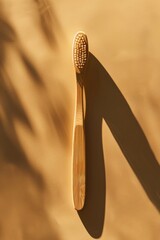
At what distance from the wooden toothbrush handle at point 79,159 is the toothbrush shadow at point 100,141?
23 millimetres

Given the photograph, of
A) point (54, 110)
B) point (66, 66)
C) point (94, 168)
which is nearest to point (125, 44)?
point (66, 66)

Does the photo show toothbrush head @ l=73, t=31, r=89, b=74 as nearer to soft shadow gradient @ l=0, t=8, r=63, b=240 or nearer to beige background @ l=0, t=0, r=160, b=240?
beige background @ l=0, t=0, r=160, b=240

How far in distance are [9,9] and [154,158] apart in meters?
0.70

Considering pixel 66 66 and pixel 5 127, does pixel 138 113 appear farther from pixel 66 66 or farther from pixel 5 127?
pixel 5 127

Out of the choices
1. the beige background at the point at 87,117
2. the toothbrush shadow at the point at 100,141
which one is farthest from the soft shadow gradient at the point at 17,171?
the toothbrush shadow at the point at 100,141

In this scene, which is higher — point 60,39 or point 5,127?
point 60,39

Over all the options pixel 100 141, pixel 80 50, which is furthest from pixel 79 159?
pixel 80 50

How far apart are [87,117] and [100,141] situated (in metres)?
0.09

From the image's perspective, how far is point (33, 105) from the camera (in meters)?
1.34

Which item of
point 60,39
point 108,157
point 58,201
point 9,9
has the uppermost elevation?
point 9,9

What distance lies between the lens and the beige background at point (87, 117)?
130cm

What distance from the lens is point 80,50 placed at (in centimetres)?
127

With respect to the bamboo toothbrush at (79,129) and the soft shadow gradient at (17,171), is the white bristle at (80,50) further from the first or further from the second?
the soft shadow gradient at (17,171)

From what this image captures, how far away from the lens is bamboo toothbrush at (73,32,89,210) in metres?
1.27
